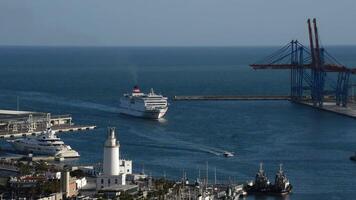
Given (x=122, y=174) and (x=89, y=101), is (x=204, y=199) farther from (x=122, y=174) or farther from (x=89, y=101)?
(x=89, y=101)

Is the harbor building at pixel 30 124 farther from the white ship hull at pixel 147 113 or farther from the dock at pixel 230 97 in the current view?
the dock at pixel 230 97

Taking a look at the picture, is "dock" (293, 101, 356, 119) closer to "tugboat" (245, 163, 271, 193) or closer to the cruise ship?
the cruise ship

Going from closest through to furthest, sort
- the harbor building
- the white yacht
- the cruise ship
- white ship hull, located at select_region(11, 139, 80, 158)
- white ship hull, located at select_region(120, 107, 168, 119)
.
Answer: white ship hull, located at select_region(11, 139, 80, 158), the white yacht, the harbor building, white ship hull, located at select_region(120, 107, 168, 119), the cruise ship

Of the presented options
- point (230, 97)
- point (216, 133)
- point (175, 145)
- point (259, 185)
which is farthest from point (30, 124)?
point (230, 97)

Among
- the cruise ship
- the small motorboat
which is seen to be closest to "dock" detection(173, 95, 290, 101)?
the cruise ship

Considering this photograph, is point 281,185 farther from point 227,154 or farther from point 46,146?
point 46,146

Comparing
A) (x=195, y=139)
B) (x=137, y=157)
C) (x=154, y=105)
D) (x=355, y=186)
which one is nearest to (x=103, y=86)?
(x=154, y=105)
